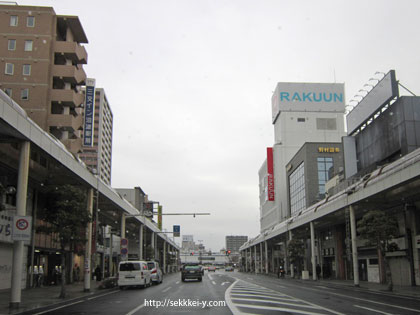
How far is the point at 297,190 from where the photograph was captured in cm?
7981

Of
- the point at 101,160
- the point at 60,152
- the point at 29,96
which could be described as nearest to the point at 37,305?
the point at 60,152

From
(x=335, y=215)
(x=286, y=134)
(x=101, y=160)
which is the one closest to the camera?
(x=335, y=215)

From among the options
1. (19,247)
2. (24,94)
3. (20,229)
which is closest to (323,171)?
(24,94)

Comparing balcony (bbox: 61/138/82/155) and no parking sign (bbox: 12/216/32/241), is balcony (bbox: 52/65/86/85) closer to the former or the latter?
balcony (bbox: 61/138/82/155)

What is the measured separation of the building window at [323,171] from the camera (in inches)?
2790

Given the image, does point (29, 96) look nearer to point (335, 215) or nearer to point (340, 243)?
point (335, 215)

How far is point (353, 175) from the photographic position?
4541 centimetres

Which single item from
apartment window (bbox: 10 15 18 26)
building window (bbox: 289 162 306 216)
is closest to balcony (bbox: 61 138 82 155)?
apartment window (bbox: 10 15 18 26)

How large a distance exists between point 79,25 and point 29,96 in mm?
10242

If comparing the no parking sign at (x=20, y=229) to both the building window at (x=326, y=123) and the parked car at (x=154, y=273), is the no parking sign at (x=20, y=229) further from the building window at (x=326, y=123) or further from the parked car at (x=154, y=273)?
the building window at (x=326, y=123)

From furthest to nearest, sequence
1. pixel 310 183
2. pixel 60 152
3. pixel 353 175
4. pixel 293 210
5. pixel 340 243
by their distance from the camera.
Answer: pixel 293 210 → pixel 310 183 → pixel 340 243 → pixel 353 175 → pixel 60 152

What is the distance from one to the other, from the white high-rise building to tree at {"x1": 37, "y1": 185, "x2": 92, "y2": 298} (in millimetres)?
74490

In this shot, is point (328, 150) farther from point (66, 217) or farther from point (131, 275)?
point (66, 217)

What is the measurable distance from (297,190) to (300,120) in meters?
24.1
